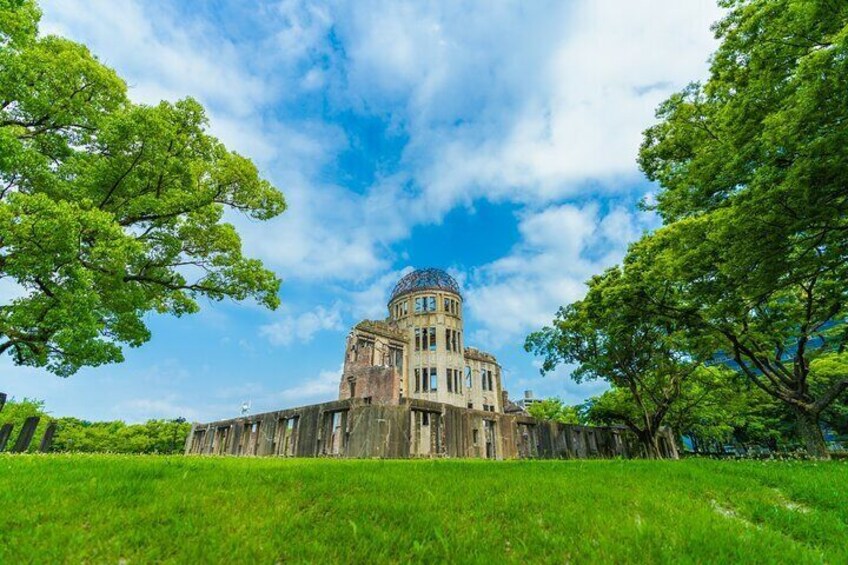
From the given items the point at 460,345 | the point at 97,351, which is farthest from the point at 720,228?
the point at 460,345

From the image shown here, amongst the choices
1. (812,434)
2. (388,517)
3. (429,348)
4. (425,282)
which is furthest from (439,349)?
(388,517)

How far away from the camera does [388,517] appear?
4703 mm

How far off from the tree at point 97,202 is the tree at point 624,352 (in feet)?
58.3

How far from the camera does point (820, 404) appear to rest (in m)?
17.6

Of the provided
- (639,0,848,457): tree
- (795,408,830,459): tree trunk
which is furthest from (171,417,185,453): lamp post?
(795,408,830,459): tree trunk

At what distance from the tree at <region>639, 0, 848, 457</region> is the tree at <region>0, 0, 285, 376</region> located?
18284 millimetres

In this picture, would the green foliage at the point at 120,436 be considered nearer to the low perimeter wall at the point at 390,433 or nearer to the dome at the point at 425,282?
the dome at the point at 425,282

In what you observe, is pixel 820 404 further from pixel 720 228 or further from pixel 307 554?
pixel 307 554

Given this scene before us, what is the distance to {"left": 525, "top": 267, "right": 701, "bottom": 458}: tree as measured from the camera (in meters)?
23.4

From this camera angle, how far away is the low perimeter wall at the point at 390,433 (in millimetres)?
11617

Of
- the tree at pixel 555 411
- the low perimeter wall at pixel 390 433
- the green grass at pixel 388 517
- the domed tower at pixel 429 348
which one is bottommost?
the green grass at pixel 388 517

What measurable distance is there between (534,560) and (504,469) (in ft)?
13.6

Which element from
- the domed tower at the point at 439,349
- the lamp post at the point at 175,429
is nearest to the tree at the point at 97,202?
the domed tower at the point at 439,349

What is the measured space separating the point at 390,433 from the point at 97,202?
16040 mm
